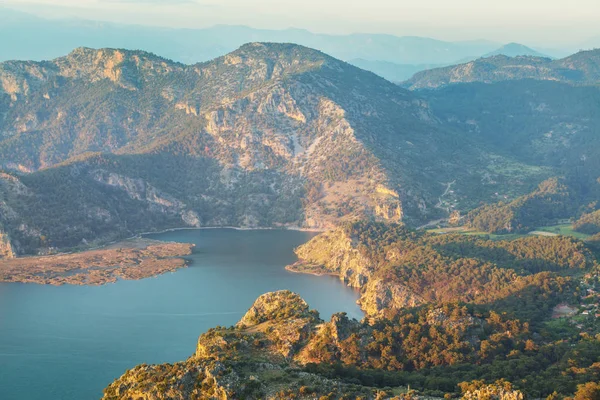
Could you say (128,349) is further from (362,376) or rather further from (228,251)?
(228,251)

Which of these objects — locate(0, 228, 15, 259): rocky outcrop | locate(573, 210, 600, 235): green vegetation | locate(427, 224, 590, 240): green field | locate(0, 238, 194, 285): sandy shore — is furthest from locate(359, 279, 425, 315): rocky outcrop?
locate(0, 228, 15, 259): rocky outcrop

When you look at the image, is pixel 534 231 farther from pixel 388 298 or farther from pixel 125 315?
pixel 125 315

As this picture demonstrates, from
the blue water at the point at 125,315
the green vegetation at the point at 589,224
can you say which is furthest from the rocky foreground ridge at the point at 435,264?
the green vegetation at the point at 589,224

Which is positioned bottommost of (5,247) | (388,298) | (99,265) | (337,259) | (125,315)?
(99,265)

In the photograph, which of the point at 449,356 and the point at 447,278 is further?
the point at 447,278

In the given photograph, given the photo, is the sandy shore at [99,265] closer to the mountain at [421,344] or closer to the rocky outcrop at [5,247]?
the rocky outcrop at [5,247]

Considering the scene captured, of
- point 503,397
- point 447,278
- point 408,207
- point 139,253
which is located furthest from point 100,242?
point 503,397

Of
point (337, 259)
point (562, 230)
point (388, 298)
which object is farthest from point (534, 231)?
point (388, 298)

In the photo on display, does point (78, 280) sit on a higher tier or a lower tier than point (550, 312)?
lower
